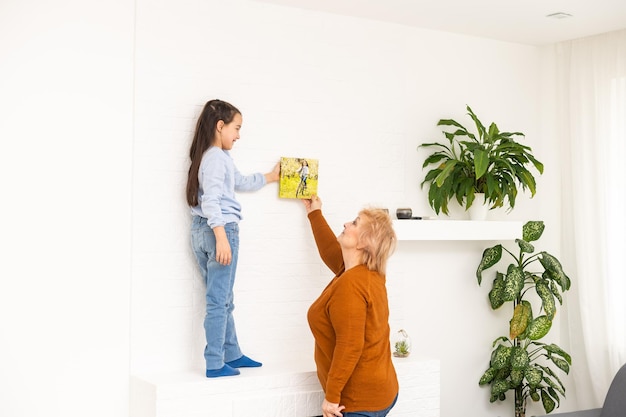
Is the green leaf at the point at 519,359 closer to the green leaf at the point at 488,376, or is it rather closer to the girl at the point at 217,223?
the green leaf at the point at 488,376

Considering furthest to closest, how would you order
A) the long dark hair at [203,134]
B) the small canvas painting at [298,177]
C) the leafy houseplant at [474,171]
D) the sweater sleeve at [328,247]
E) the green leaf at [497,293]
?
1. the green leaf at [497,293]
2. the leafy houseplant at [474,171]
3. the small canvas painting at [298,177]
4. the sweater sleeve at [328,247]
5. the long dark hair at [203,134]

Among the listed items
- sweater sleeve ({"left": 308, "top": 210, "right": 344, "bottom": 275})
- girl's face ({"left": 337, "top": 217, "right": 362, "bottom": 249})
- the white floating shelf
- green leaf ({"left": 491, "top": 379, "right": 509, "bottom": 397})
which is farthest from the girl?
green leaf ({"left": 491, "top": 379, "right": 509, "bottom": 397})

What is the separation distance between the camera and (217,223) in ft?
12.3

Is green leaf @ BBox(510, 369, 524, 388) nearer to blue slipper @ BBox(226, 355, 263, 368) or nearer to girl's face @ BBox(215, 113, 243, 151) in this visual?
blue slipper @ BBox(226, 355, 263, 368)

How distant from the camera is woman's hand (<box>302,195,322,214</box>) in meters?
4.26

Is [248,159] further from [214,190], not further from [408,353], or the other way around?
[408,353]

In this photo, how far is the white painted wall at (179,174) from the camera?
359 centimetres

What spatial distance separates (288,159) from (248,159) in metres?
0.22

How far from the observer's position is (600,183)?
4949 mm

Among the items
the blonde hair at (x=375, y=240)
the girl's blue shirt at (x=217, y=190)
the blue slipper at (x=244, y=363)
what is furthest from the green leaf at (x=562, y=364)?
the girl's blue shirt at (x=217, y=190)

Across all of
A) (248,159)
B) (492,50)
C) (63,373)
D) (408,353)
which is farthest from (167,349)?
(492,50)

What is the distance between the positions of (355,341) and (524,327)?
71.8 inches

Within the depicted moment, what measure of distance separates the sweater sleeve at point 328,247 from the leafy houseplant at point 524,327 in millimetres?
1165

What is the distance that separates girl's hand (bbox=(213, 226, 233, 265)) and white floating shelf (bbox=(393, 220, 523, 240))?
1.11m
